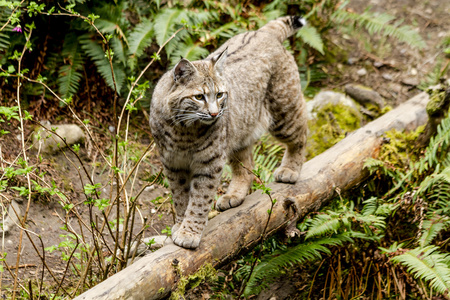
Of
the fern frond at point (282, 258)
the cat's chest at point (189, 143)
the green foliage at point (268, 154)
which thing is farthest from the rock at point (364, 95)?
the cat's chest at point (189, 143)

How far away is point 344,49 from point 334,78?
85 cm

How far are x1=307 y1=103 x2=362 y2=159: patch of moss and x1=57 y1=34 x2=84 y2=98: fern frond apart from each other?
11.3 ft

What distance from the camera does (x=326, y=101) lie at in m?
7.32

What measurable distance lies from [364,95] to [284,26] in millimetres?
2755

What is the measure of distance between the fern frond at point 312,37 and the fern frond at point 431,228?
3.76 metres

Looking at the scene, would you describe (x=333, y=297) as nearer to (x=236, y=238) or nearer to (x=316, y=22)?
(x=236, y=238)

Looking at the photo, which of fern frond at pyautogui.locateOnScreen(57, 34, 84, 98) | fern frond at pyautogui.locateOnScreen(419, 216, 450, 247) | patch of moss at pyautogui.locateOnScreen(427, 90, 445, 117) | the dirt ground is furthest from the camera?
fern frond at pyautogui.locateOnScreen(57, 34, 84, 98)

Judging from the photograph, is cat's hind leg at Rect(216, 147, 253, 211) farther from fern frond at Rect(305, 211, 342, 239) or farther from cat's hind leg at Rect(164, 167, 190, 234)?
fern frond at Rect(305, 211, 342, 239)

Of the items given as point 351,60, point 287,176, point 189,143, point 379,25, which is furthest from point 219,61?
point 351,60

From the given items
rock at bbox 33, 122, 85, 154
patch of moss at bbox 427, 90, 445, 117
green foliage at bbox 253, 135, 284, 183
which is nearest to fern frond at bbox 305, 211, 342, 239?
green foliage at bbox 253, 135, 284, 183

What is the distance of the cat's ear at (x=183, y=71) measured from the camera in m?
3.67

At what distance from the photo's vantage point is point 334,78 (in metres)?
8.34

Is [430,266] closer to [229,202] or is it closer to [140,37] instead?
[229,202]

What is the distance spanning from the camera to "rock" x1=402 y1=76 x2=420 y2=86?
26.8ft
